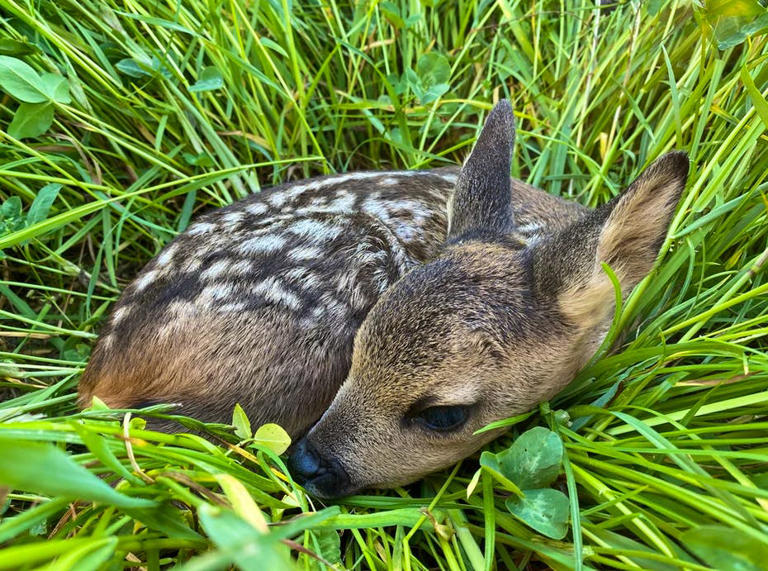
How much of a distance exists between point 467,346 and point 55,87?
1.91 meters

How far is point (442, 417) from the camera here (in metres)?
1.88

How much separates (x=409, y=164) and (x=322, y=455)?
1717 millimetres

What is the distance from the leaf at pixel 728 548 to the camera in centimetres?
113

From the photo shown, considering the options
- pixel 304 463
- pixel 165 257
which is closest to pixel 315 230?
pixel 165 257

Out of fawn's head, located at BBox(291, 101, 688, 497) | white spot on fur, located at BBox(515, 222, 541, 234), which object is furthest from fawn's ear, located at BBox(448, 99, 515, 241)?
fawn's head, located at BBox(291, 101, 688, 497)

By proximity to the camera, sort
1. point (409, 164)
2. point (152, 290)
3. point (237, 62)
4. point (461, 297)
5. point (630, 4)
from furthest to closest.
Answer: point (409, 164) < point (630, 4) < point (237, 62) < point (152, 290) < point (461, 297)

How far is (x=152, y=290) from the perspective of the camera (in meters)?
2.24

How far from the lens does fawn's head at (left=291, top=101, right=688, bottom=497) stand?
181 centimetres

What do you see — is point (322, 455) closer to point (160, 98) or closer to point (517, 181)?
point (517, 181)

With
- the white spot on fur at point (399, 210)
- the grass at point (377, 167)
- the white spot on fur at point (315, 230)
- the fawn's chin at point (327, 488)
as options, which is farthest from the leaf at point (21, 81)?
the fawn's chin at point (327, 488)

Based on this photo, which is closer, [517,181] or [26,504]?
[26,504]

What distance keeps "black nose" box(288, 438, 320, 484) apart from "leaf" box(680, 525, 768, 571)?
3.54 feet

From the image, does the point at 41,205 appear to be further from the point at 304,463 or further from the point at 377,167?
the point at 377,167

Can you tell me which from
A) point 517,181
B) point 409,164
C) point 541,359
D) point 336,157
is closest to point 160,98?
point 336,157
